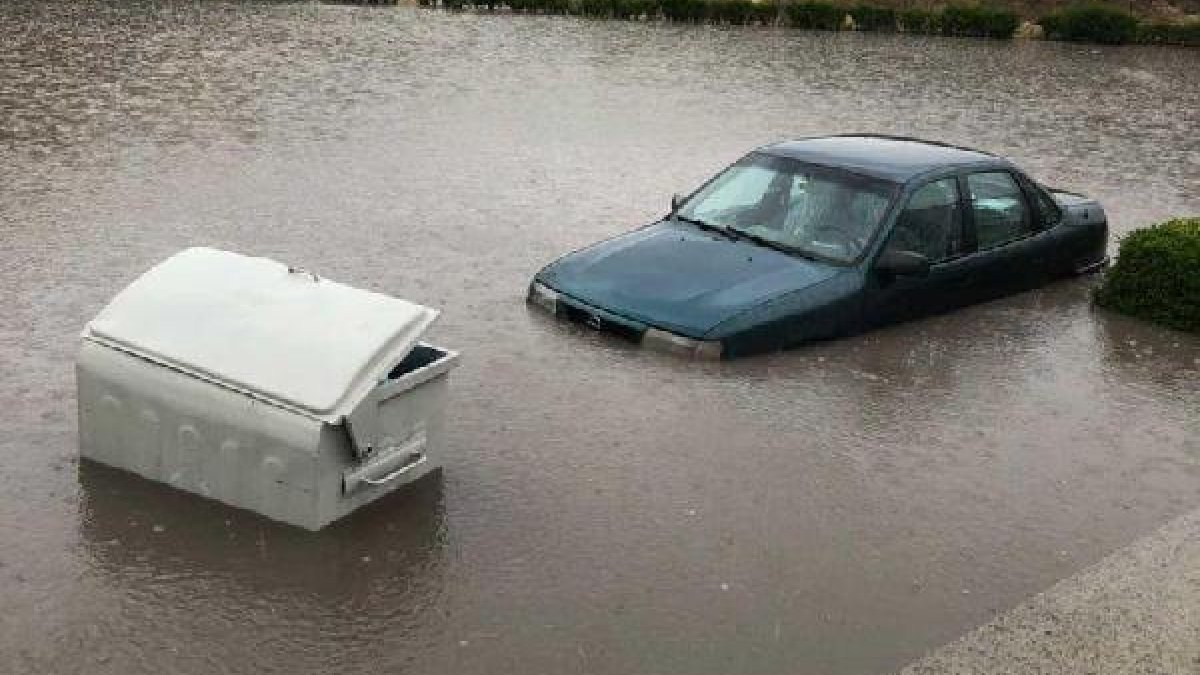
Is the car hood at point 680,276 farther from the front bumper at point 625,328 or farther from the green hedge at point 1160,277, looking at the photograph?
the green hedge at point 1160,277

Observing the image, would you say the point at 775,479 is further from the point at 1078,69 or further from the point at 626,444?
the point at 1078,69

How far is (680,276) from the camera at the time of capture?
32.5 feet

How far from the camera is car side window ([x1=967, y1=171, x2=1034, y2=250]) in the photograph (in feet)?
36.6

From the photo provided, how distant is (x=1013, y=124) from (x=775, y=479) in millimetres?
15122

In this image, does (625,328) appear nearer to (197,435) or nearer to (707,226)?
(707,226)

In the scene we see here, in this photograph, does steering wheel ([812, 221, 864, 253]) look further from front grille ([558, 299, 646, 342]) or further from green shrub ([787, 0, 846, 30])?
green shrub ([787, 0, 846, 30])

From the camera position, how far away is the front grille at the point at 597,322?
962 centimetres

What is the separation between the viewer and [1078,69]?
29.3 meters

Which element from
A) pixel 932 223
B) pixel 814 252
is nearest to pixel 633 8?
pixel 932 223

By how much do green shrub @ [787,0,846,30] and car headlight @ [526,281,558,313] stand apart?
25697mm

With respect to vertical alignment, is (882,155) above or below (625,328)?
above

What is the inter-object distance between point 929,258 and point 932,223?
270 millimetres

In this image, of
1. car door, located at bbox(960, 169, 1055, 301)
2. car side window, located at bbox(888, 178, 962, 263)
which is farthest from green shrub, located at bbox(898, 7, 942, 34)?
car side window, located at bbox(888, 178, 962, 263)

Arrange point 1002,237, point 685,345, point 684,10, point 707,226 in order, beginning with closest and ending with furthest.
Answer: point 685,345 → point 707,226 → point 1002,237 → point 684,10
